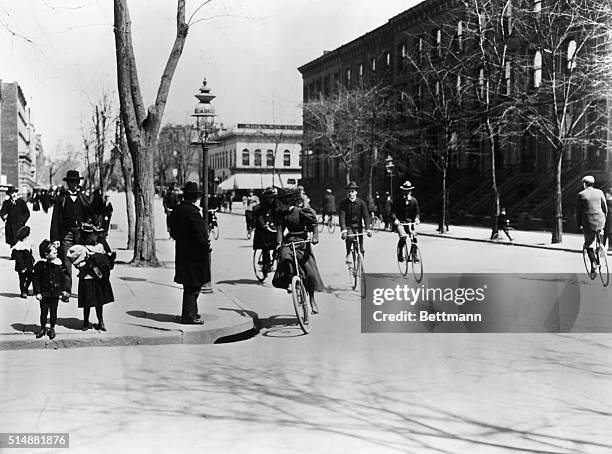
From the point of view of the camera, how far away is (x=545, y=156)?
33.4 metres

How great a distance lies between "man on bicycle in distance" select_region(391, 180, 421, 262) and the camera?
47.0ft

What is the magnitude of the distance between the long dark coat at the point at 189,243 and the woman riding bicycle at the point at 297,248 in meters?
1.01

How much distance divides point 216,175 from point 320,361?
881 centimetres

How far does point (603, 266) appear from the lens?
14031 mm

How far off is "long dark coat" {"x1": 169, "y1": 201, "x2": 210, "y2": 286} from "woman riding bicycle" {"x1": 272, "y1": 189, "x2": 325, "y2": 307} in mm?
1012

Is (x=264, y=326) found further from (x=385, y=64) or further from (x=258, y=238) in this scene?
(x=385, y=64)

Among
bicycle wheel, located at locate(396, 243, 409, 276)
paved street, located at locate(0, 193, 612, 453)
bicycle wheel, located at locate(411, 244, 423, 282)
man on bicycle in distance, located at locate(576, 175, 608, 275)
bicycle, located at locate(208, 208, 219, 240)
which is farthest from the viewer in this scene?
bicycle, located at locate(208, 208, 219, 240)

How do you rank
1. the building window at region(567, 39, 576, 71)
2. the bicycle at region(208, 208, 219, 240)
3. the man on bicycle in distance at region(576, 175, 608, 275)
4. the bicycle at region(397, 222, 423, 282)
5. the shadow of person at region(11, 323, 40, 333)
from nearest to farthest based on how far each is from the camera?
the shadow of person at region(11, 323, 40, 333) < the man on bicycle in distance at region(576, 175, 608, 275) < the bicycle at region(397, 222, 423, 282) < the bicycle at region(208, 208, 219, 240) < the building window at region(567, 39, 576, 71)

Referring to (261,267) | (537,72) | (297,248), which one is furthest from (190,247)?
(537,72)

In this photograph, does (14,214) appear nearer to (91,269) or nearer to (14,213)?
(14,213)

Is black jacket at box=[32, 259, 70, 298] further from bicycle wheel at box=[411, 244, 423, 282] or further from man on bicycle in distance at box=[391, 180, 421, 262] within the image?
man on bicycle in distance at box=[391, 180, 421, 262]

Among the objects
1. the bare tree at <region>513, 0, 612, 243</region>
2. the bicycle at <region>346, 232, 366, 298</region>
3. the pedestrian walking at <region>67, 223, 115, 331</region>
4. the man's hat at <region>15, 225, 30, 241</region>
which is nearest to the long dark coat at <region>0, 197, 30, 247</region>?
the man's hat at <region>15, 225, 30, 241</region>

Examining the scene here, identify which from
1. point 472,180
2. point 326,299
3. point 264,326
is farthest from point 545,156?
point 264,326

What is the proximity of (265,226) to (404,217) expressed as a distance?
101 inches
